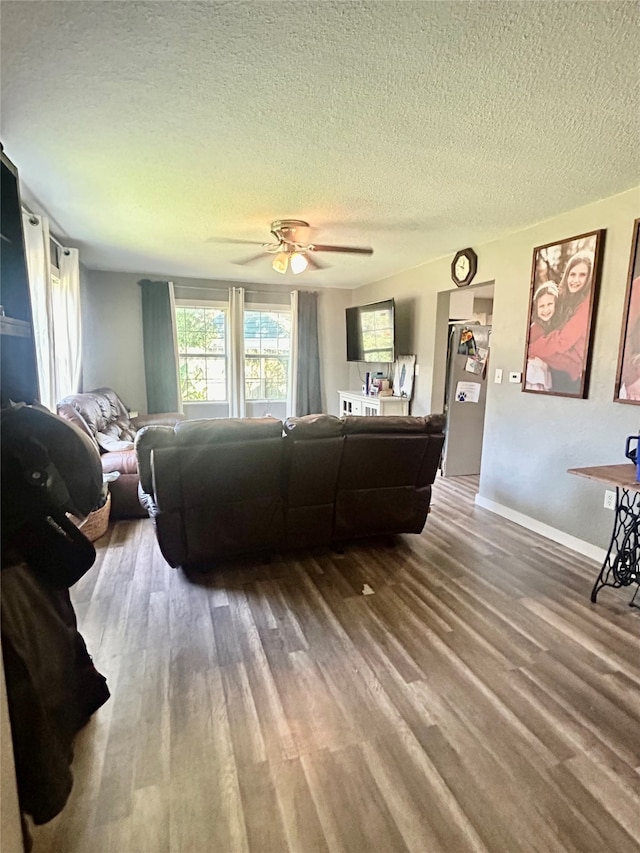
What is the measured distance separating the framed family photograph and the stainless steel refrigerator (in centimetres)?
195

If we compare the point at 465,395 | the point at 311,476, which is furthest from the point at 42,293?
the point at 465,395

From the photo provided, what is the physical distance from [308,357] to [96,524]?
13.3 ft

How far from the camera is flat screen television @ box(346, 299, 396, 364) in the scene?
5.20m

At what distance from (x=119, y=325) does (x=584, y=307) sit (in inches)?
207

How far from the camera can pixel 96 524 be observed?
3.11 metres

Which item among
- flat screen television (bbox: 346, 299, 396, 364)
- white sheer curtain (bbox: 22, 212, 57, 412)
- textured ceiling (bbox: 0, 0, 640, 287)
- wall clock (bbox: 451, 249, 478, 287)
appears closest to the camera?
textured ceiling (bbox: 0, 0, 640, 287)

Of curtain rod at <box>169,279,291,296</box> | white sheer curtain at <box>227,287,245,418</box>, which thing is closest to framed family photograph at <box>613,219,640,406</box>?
curtain rod at <box>169,279,291,296</box>

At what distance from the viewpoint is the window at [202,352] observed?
6.02 metres

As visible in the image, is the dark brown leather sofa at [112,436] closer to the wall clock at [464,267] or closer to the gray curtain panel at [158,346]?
the gray curtain panel at [158,346]

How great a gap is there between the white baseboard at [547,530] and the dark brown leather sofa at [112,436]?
121 inches

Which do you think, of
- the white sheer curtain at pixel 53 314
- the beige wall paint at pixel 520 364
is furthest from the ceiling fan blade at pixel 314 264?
the white sheer curtain at pixel 53 314

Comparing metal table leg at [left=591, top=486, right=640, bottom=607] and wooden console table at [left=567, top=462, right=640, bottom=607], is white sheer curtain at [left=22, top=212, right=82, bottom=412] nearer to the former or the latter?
wooden console table at [left=567, top=462, right=640, bottom=607]

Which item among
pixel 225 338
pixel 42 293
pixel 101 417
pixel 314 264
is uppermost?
pixel 314 264

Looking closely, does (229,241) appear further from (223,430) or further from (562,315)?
(562,315)
